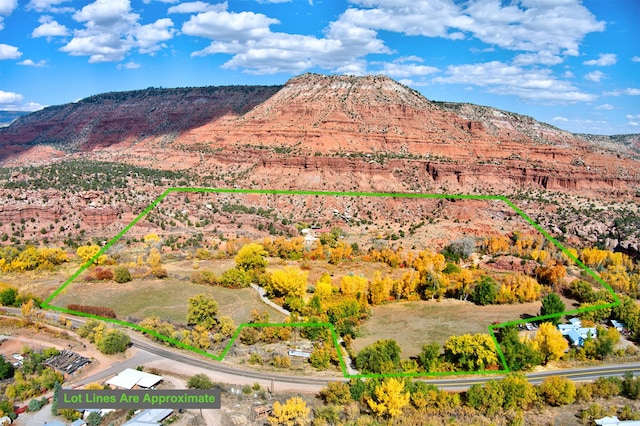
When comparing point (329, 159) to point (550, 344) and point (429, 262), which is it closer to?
point (429, 262)

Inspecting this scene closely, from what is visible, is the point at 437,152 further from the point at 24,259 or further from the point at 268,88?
the point at 24,259

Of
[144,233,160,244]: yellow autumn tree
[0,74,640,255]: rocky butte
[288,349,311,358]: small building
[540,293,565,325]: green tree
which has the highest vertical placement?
[0,74,640,255]: rocky butte

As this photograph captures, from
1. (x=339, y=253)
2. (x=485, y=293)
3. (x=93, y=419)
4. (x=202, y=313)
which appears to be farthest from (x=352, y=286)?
(x=93, y=419)

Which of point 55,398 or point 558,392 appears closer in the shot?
point 55,398

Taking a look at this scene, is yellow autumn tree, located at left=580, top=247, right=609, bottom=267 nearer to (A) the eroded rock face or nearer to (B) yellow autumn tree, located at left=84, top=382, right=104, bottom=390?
(A) the eroded rock face

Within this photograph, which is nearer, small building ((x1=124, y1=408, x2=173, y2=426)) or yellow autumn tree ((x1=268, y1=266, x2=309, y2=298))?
small building ((x1=124, y1=408, x2=173, y2=426))

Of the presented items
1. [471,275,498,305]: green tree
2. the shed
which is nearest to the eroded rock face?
[471,275,498,305]: green tree
